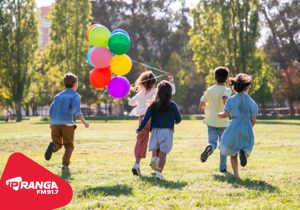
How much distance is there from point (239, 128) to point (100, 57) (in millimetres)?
3080

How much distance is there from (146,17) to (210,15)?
16273 millimetres

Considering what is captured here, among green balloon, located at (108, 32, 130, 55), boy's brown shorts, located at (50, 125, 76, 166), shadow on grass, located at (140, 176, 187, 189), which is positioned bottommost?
shadow on grass, located at (140, 176, 187, 189)

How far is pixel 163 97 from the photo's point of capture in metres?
7.93

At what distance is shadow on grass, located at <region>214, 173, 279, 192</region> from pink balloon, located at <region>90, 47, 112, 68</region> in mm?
3082

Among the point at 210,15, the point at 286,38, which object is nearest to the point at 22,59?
the point at 210,15

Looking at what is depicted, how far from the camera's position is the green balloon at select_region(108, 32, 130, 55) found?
9.39 meters

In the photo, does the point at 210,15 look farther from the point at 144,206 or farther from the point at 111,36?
the point at 144,206

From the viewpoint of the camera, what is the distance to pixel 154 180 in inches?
297

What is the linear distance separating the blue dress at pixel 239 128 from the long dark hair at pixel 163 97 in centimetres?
93

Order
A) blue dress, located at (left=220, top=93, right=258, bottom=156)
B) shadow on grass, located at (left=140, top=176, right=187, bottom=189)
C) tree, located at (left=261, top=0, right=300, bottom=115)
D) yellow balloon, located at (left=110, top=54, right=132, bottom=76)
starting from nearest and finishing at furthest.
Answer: shadow on grass, located at (left=140, top=176, right=187, bottom=189) → blue dress, located at (left=220, top=93, right=258, bottom=156) → yellow balloon, located at (left=110, top=54, right=132, bottom=76) → tree, located at (left=261, top=0, right=300, bottom=115)

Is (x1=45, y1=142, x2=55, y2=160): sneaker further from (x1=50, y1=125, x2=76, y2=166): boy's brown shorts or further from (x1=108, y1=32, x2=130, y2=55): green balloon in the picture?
(x1=108, y1=32, x2=130, y2=55): green balloon

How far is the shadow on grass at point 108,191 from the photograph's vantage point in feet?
20.8

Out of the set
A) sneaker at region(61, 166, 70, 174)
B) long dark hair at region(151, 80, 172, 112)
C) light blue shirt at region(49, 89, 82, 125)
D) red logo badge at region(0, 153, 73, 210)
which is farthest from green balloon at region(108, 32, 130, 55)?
red logo badge at region(0, 153, 73, 210)

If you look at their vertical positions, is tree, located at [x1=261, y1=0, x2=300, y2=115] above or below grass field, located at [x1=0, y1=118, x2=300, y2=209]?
above
